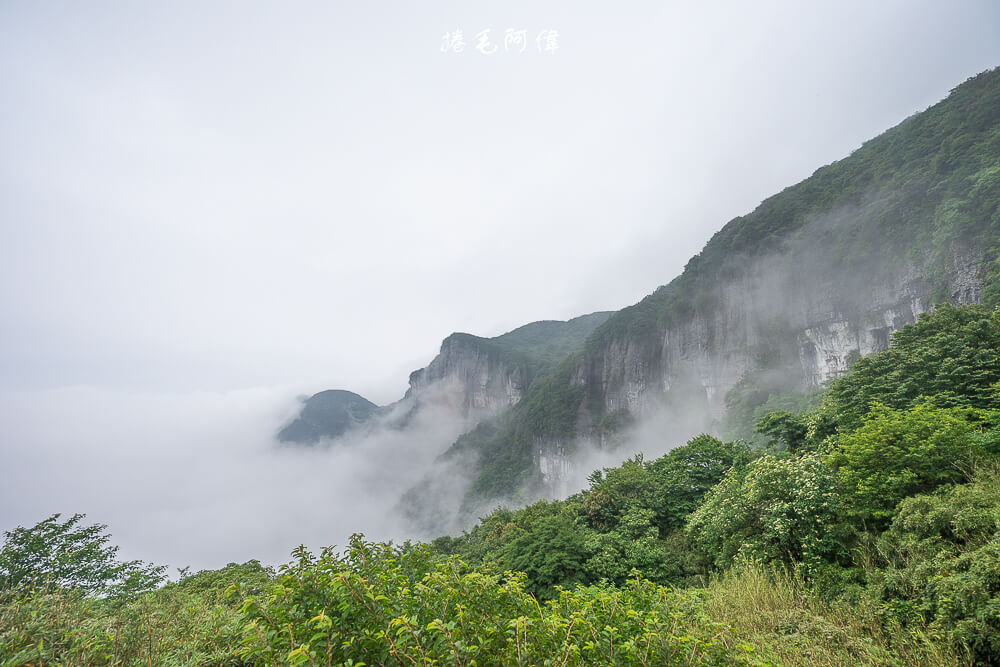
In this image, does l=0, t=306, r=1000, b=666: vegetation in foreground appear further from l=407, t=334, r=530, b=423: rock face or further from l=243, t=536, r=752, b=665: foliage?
l=407, t=334, r=530, b=423: rock face

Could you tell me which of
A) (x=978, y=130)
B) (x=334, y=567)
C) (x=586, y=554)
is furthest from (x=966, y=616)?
(x=978, y=130)

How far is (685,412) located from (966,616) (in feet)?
281

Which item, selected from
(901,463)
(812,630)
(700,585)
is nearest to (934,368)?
(901,463)

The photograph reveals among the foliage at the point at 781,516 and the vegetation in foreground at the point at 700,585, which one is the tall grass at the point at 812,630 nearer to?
the vegetation in foreground at the point at 700,585

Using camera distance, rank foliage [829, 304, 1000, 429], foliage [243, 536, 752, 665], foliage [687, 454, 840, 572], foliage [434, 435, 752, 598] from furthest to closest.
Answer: foliage [434, 435, 752, 598]
foliage [829, 304, 1000, 429]
foliage [687, 454, 840, 572]
foliage [243, 536, 752, 665]

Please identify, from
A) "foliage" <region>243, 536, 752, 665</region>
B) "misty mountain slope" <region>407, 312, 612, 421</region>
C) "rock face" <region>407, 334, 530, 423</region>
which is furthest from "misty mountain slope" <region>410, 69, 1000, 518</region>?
"foliage" <region>243, 536, 752, 665</region>

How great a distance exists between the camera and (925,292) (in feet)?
145

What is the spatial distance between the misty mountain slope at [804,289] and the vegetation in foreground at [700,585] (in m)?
40.4

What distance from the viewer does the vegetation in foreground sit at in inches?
121

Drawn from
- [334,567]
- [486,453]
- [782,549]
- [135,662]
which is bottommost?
[486,453]

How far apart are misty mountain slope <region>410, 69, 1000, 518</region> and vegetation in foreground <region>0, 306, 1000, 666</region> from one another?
40414mm

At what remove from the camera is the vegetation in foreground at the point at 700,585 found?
10.0 feet

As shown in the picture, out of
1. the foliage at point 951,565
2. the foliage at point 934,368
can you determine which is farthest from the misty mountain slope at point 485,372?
the foliage at point 951,565

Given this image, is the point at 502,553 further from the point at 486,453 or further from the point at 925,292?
the point at 486,453
